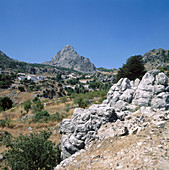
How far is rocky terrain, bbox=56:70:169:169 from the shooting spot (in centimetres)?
644

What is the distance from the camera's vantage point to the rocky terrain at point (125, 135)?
6438 millimetres

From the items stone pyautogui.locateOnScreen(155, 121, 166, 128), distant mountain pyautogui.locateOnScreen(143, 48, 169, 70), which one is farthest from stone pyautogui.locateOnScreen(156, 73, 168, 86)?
distant mountain pyautogui.locateOnScreen(143, 48, 169, 70)

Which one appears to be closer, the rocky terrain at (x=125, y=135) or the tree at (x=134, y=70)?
the rocky terrain at (x=125, y=135)

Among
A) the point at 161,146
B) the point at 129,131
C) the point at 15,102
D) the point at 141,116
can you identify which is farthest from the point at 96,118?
the point at 15,102

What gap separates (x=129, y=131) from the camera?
9.69 metres

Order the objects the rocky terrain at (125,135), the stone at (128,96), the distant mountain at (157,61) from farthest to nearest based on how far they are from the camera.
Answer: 1. the distant mountain at (157,61)
2. the stone at (128,96)
3. the rocky terrain at (125,135)

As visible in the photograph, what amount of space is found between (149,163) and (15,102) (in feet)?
320

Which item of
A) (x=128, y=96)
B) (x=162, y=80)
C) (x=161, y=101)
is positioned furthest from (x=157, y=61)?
(x=161, y=101)

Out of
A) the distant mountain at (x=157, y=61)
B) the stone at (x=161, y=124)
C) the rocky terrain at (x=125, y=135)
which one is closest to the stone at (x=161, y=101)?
the rocky terrain at (x=125, y=135)

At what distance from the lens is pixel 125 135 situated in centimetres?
940

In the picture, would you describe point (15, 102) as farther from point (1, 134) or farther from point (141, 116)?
point (141, 116)

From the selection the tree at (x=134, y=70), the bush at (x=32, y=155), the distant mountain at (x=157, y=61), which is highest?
the distant mountain at (x=157, y=61)

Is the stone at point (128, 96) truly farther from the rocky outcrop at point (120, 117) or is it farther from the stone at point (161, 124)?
the stone at point (161, 124)

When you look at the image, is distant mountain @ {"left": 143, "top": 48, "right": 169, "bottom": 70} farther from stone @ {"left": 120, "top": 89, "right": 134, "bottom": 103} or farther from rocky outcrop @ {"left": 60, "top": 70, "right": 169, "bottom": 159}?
rocky outcrop @ {"left": 60, "top": 70, "right": 169, "bottom": 159}
